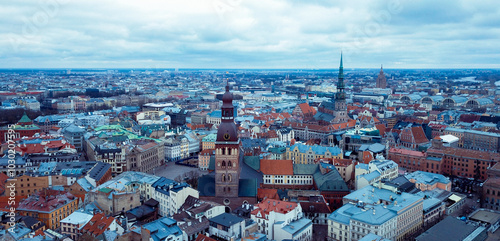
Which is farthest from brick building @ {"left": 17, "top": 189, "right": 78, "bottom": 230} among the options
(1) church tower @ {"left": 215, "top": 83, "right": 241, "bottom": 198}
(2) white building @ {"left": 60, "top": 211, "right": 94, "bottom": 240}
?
(1) church tower @ {"left": 215, "top": 83, "right": 241, "bottom": 198}

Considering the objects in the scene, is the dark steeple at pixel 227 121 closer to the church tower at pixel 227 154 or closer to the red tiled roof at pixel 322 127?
the church tower at pixel 227 154

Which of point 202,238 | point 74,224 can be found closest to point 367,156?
point 202,238

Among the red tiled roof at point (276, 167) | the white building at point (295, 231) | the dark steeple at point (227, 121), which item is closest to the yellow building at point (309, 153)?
the red tiled roof at point (276, 167)

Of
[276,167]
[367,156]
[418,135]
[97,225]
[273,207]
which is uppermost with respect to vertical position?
[418,135]

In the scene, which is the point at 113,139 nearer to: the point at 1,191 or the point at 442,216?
the point at 1,191

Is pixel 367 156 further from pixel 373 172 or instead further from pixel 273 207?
pixel 273 207

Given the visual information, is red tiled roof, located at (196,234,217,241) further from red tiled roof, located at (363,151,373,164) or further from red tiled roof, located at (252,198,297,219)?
red tiled roof, located at (363,151,373,164)
